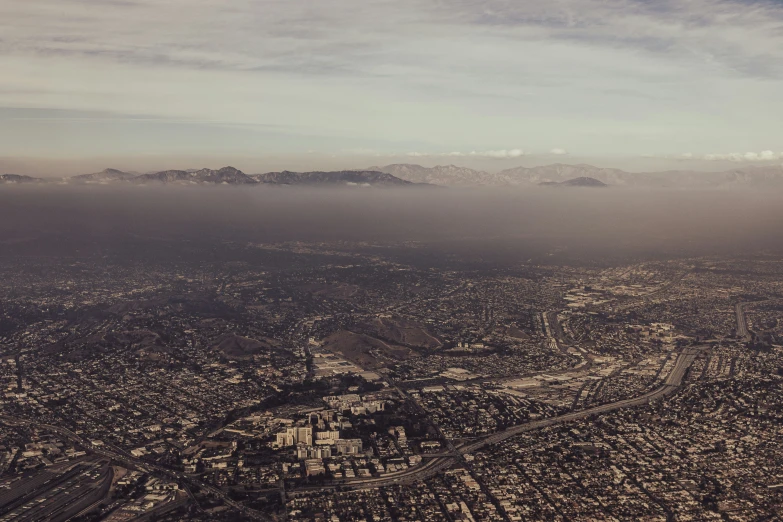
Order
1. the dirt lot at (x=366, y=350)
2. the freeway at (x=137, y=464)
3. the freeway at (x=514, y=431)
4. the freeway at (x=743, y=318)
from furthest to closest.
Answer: the freeway at (x=743, y=318)
the dirt lot at (x=366, y=350)
the freeway at (x=514, y=431)
the freeway at (x=137, y=464)

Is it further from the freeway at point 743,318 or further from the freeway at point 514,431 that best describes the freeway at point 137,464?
the freeway at point 743,318

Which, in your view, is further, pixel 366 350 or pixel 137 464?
pixel 366 350

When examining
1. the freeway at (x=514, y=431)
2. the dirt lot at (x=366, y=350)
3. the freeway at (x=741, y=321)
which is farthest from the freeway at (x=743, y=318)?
the dirt lot at (x=366, y=350)

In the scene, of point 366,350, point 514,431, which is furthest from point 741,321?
point 514,431

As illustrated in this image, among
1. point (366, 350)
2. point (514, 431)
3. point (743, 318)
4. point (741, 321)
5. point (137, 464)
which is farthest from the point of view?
point (743, 318)

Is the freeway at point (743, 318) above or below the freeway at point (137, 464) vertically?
above

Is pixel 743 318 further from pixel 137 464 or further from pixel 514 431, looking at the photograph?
pixel 137 464

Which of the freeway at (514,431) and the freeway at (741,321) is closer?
the freeway at (514,431)

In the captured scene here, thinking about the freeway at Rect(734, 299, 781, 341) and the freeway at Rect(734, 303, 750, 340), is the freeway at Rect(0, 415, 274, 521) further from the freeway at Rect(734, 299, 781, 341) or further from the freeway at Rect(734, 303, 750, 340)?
the freeway at Rect(734, 303, 750, 340)

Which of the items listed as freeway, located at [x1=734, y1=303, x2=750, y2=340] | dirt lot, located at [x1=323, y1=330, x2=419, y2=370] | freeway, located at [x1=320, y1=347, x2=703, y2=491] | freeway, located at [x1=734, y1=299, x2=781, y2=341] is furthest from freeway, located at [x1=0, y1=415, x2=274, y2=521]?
freeway, located at [x1=734, y1=303, x2=750, y2=340]
